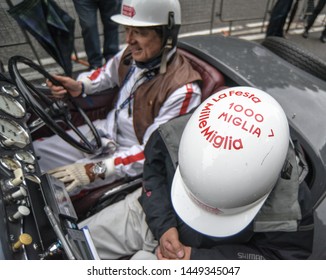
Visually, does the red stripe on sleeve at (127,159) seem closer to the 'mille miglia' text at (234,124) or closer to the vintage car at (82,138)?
the vintage car at (82,138)

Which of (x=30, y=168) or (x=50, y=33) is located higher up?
(x=50, y=33)

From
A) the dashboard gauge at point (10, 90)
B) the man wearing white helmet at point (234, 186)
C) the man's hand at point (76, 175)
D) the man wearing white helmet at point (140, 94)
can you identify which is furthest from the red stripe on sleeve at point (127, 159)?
the dashboard gauge at point (10, 90)

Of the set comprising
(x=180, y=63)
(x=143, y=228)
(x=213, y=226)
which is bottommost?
(x=143, y=228)

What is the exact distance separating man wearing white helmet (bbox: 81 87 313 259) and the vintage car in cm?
19

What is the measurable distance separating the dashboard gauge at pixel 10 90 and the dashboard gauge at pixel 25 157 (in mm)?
370

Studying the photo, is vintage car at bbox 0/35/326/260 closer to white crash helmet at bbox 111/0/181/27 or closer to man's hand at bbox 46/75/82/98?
man's hand at bbox 46/75/82/98

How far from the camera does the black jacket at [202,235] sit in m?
1.06

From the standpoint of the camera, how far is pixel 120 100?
1.90 metres

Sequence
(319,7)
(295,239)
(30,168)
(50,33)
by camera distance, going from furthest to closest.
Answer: (319,7), (50,33), (30,168), (295,239)

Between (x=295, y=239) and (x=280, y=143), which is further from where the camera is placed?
(x=295, y=239)
